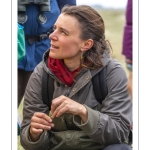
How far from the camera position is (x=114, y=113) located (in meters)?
3.87

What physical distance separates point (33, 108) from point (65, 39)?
527 mm

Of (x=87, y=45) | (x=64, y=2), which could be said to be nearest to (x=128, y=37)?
(x=87, y=45)

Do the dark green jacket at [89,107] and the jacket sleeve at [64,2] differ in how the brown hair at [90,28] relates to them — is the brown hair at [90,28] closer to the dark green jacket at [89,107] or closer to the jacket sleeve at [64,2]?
the dark green jacket at [89,107]

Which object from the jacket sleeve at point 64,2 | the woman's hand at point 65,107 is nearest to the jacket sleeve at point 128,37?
the woman's hand at point 65,107

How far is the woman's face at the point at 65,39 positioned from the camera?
3.87m

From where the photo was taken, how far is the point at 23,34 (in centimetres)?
423

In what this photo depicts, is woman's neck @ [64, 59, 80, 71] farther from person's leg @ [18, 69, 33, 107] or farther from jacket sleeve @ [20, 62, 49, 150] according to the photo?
person's leg @ [18, 69, 33, 107]

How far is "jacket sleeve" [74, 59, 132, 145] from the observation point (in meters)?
3.78

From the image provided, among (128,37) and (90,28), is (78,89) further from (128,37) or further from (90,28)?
(128,37)
